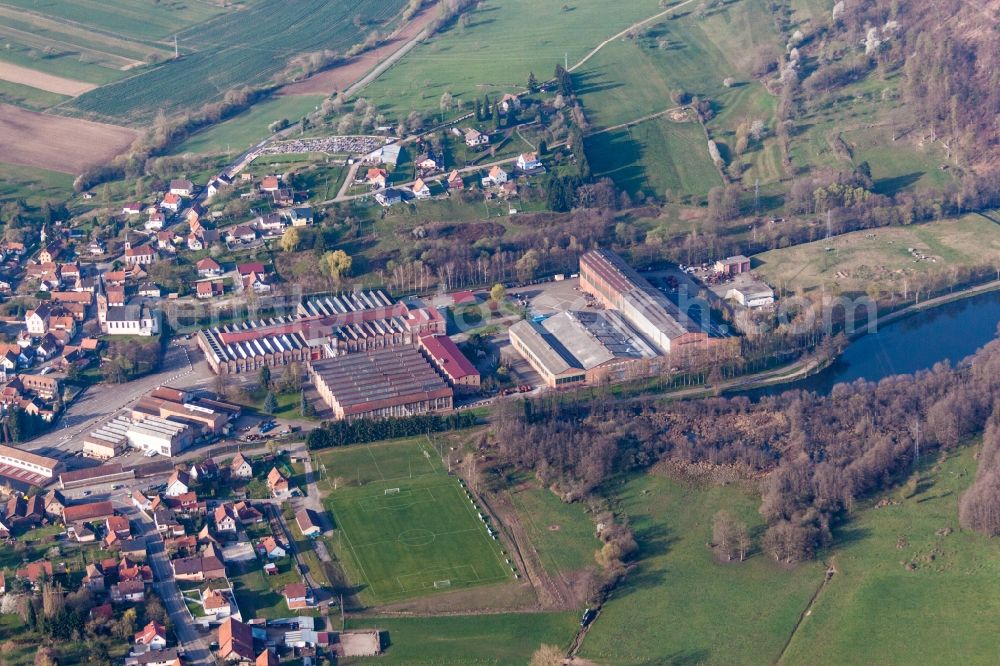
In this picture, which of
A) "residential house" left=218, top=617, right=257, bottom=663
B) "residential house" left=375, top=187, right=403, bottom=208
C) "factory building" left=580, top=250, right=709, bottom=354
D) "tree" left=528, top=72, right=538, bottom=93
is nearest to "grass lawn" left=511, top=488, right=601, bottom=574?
"residential house" left=218, top=617, right=257, bottom=663

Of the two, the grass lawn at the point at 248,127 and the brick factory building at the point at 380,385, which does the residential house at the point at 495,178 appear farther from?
the brick factory building at the point at 380,385

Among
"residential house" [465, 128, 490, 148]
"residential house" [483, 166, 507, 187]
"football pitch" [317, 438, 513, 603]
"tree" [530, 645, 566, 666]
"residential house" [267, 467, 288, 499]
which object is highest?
"residential house" [465, 128, 490, 148]

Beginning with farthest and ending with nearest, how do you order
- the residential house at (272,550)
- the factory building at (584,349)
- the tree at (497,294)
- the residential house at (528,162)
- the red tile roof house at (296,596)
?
the residential house at (528,162)
the tree at (497,294)
the factory building at (584,349)
the residential house at (272,550)
the red tile roof house at (296,596)

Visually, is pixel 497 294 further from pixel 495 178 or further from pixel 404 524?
pixel 404 524

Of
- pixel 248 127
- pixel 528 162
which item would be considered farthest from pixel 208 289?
pixel 248 127

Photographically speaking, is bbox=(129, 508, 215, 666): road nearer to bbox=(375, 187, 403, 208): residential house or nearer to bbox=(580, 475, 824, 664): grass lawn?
bbox=(580, 475, 824, 664): grass lawn

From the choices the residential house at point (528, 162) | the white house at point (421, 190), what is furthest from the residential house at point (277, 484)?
the residential house at point (528, 162)

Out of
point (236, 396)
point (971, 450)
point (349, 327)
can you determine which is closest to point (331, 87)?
point (349, 327)
